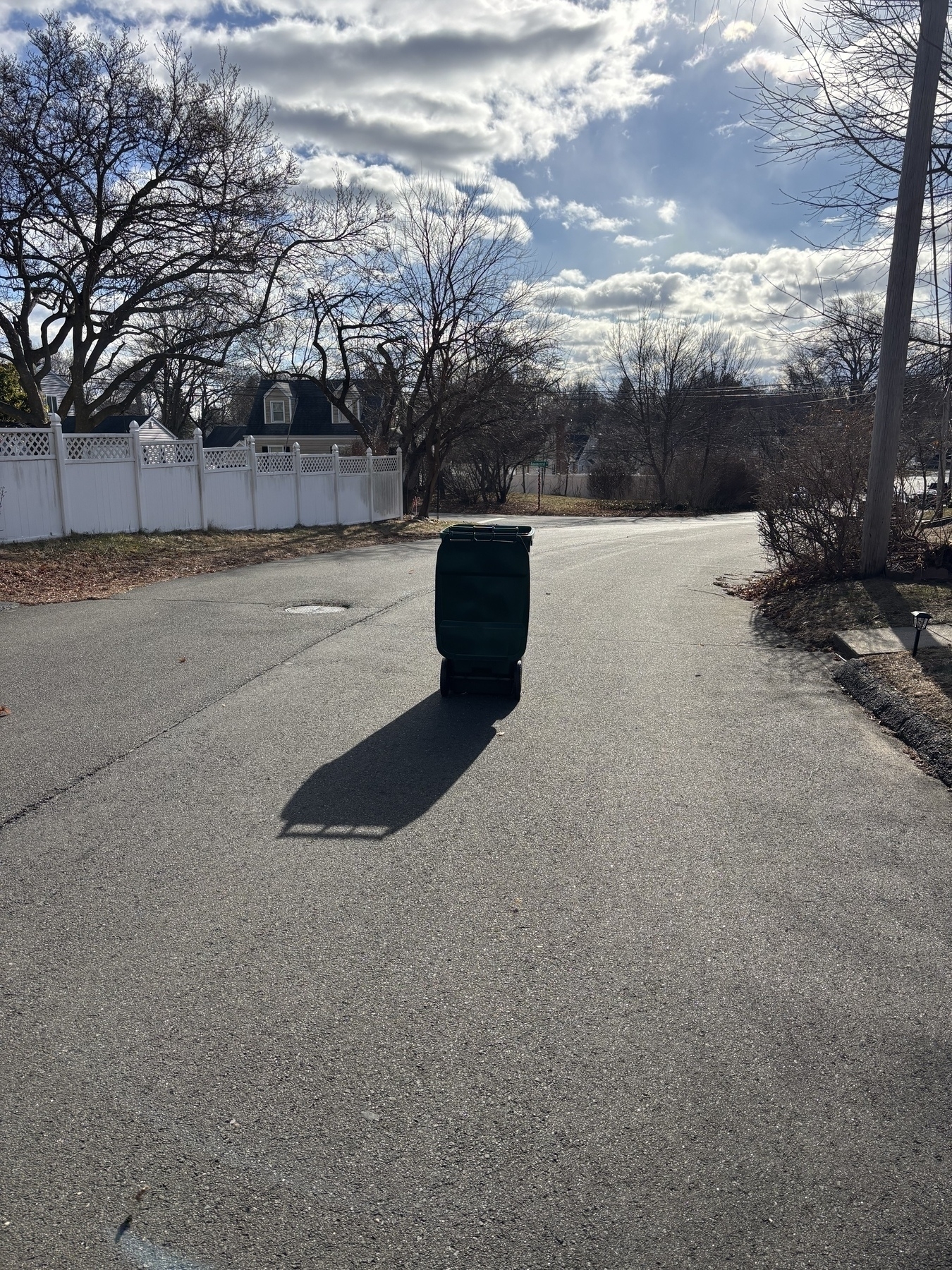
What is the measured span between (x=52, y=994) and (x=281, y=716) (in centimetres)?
357

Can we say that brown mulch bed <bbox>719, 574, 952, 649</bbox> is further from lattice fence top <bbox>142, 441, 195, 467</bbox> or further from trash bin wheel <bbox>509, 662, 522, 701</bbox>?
lattice fence top <bbox>142, 441, 195, 467</bbox>

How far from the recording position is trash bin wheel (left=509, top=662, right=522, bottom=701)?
7309 millimetres

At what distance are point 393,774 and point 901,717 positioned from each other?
3866mm

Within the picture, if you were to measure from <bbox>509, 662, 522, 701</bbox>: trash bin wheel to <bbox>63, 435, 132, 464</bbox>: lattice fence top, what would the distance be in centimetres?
1222

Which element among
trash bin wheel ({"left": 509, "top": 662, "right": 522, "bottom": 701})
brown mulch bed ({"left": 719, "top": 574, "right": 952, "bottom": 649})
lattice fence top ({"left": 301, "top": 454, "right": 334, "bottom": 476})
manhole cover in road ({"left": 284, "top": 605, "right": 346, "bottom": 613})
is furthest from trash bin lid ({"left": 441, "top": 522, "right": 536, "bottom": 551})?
lattice fence top ({"left": 301, "top": 454, "right": 334, "bottom": 476})

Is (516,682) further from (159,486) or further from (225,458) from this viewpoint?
(225,458)

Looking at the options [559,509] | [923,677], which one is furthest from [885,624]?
[559,509]

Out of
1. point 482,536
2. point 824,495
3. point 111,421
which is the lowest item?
point 482,536

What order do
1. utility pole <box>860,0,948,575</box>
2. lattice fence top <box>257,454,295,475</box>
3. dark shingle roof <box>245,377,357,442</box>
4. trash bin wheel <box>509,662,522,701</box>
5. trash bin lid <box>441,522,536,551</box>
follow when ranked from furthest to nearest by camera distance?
A: dark shingle roof <box>245,377,357,442</box>, lattice fence top <box>257,454,295,475</box>, utility pole <box>860,0,948,575</box>, trash bin wheel <box>509,662,522,701</box>, trash bin lid <box>441,522,536,551</box>

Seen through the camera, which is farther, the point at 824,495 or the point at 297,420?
the point at 297,420

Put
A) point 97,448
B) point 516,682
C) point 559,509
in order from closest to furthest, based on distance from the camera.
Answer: point 516,682
point 97,448
point 559,509

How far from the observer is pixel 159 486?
1858 cm

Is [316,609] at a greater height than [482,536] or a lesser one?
lesser

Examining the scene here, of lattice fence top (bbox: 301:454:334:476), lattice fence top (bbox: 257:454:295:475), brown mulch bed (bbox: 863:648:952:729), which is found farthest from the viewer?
lattice fence top (bbox: 301:454:334:476)
